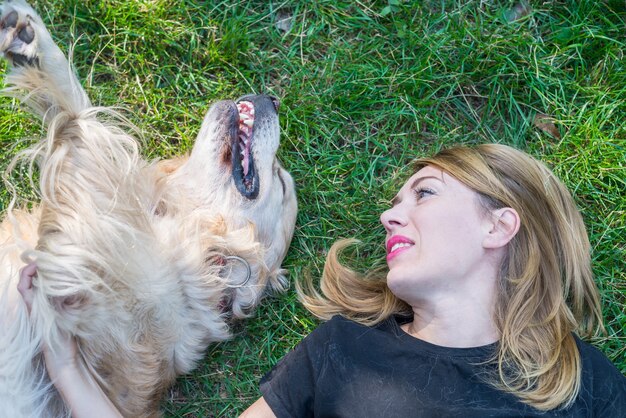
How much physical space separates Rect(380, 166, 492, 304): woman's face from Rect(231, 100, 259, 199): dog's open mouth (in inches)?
30.7

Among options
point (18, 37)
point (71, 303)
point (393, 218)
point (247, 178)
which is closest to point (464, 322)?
point (393, 218)

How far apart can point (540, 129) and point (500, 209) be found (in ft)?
3.58

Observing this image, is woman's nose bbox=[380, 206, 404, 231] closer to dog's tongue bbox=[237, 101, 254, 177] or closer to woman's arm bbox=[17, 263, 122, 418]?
dog's tongue bbox=[237, 101, 254, 177]

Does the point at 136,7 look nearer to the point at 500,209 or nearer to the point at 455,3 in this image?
the point at 455,3

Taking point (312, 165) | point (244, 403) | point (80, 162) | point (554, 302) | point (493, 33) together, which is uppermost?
point (80, 162)

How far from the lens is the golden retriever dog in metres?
3.04

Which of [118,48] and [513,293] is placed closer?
[513,293]

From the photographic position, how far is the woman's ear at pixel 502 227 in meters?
3.21

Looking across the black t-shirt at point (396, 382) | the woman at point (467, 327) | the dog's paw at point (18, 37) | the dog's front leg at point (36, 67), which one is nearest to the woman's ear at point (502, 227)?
the woman at point (467, 327)

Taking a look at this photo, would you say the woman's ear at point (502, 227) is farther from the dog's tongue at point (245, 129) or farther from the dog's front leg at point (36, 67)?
the dog's front leg at point (36, 67)

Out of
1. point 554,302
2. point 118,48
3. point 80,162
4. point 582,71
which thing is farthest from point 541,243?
point 118,48

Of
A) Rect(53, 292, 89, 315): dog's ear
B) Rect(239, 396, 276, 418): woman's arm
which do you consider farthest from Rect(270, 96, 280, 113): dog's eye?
Rect(239, 396, 276, 418): woman's arm

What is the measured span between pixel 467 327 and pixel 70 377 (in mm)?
1850

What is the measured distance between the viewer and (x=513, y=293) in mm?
3287
